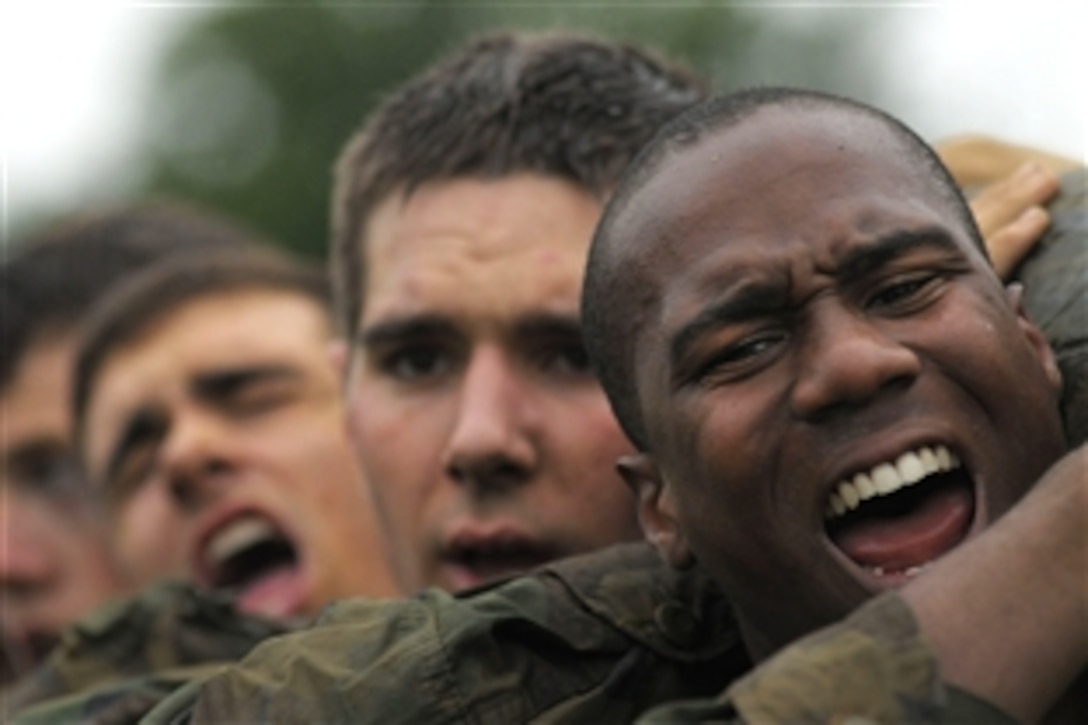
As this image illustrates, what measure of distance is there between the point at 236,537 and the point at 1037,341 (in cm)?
270

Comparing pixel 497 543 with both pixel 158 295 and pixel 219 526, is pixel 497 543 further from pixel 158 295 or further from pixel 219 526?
pixel 158 295

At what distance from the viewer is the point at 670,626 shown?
381cm

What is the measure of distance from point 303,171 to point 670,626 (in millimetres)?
22229


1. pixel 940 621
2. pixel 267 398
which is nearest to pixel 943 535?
pixel 940 621

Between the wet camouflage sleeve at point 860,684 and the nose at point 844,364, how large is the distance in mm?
379

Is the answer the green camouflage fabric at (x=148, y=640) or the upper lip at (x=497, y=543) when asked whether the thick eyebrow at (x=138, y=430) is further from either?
the upper lip at (x=497, y=543)

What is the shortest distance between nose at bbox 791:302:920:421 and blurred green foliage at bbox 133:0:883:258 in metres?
16.8

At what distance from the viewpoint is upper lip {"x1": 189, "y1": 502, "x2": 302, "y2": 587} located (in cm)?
593

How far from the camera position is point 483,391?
4.56 m

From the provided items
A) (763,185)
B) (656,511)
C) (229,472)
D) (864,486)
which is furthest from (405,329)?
(864,486)

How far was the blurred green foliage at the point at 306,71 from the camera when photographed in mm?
23938

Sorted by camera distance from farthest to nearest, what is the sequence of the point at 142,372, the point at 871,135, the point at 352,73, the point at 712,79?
the point at 352,73 → the point at 142,372 → the point at 712,79 → the point at 871,135

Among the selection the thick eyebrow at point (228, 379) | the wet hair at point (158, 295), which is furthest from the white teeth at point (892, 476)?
the wet hair at point (158, 295)

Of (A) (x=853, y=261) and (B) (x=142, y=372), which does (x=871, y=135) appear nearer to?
(A) (x=853, y=261)
